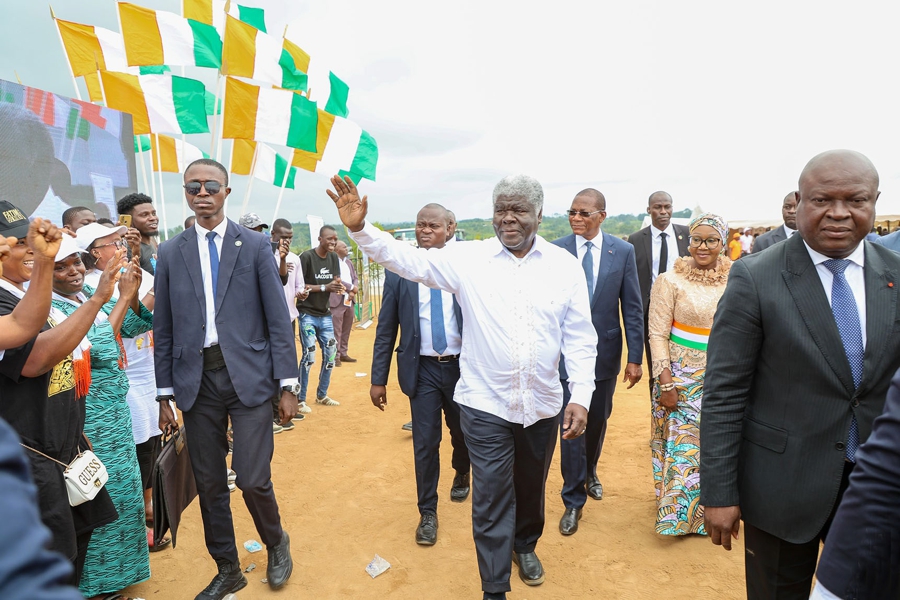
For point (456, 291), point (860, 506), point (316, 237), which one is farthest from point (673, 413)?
point (316, 237)

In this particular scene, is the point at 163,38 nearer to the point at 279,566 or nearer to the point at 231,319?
the point at 231,319

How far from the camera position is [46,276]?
210 centimetres

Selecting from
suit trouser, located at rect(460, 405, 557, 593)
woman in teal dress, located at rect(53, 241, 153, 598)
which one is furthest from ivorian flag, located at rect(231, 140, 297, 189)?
suit trouser, located at rect(460, 405, 557, 593)

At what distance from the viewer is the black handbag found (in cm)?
309

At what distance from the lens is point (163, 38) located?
8.80 metres

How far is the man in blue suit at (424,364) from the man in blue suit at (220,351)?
959mm

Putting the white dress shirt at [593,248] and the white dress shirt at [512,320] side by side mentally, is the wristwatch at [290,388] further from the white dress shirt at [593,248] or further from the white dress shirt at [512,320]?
the white dress shirt at [593,248]

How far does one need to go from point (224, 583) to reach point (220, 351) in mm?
1402

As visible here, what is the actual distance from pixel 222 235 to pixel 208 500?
1577mm

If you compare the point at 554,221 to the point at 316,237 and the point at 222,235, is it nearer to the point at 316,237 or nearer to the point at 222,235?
the point at 316,237

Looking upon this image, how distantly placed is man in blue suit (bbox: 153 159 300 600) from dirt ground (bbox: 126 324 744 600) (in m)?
0.60

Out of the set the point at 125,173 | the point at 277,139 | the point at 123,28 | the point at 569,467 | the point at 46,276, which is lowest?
the point at 569,467

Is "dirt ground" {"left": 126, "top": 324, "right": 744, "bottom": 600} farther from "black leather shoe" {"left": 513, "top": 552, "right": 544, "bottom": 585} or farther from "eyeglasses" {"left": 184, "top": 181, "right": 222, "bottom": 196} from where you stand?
"eyeglasses" {"left": 184, "top": 181, "right": 222, "bottom": 196}

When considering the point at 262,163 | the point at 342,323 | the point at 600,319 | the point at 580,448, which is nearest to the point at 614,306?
the point at 600,319
